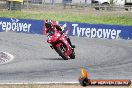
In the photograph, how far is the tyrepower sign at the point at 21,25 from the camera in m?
38.4

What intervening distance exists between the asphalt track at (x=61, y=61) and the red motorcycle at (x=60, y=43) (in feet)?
1.45

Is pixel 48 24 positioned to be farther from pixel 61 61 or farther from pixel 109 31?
pixel 109 31

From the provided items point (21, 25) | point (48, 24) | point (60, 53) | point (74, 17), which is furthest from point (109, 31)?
point (74, 17)

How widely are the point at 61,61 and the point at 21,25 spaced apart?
1659cm

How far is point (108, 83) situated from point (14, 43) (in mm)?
18856

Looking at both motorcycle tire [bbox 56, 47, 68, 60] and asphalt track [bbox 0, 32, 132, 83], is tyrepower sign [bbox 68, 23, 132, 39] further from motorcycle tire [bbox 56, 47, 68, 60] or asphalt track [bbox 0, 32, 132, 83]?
motorcycle tire [bbox 56, 47, 68, 60]

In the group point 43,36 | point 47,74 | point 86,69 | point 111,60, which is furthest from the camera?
point 43,36

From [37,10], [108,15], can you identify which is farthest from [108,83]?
[37,10]

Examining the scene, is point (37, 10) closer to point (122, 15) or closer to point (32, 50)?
point (122, 15)

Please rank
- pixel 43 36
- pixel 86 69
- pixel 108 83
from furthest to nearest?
pixel 43 36
pixel 86 69
pixel 108 83

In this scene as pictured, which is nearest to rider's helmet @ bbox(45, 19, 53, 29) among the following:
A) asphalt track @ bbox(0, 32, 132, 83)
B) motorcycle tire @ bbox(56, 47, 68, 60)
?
motorcycle tire @ bbox(56, 47, 68, 60)

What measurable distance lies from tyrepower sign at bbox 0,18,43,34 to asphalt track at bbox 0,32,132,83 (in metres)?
2.61

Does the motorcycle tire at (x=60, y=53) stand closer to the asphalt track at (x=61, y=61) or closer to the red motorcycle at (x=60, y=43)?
the red motorcycle at (x=60, y=43)

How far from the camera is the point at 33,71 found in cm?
1948
